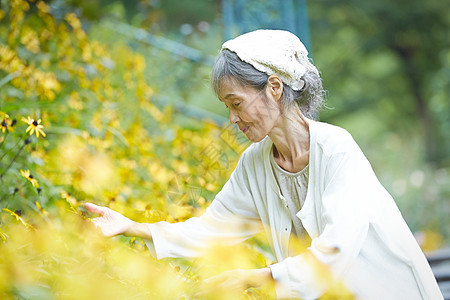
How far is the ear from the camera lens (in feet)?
7.21

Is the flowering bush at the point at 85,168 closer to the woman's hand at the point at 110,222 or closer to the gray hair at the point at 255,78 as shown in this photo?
the woman's hand at the point at 110,222

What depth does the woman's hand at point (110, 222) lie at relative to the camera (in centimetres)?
217

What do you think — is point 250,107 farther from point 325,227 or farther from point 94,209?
point 94,209

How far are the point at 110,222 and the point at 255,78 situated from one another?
26.5 inches

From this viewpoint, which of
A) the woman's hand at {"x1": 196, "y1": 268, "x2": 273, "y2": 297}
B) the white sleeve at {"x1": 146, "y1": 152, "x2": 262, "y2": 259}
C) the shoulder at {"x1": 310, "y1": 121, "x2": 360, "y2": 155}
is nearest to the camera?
the woman's hand at {"x1": 196, "y1": 268, "x2": 273, "y2": 297}

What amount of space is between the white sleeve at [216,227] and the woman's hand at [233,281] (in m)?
0.49

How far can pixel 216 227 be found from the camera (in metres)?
2.42

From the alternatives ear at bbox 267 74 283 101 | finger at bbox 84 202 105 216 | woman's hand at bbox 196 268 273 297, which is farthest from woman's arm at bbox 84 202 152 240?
ear at bbox 267 74 283 101

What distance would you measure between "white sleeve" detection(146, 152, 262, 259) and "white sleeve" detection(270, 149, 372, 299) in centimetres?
42

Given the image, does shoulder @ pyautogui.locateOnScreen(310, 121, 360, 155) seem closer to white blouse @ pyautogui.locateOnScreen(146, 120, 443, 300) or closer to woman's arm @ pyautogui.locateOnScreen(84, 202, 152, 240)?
white blouse @ pyautogui.locateOnScreen(146, 120, 443, 300)

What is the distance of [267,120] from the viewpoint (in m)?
2.19

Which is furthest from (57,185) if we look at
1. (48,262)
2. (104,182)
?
(48,262)

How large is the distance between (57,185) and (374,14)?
13257mm

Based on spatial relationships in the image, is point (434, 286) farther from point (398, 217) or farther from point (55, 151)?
point (55, 151)
